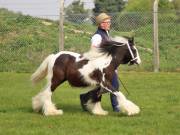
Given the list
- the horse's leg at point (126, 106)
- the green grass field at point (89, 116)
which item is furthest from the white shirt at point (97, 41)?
the green grass field at point (89, 116)

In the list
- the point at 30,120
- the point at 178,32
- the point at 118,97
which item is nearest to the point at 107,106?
the point at 118,97

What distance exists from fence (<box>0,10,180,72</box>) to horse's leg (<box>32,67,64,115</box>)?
27.0 feet

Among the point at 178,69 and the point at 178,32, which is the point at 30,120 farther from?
the point at 178,32

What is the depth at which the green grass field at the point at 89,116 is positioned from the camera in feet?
28.4

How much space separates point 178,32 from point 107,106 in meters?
11.0

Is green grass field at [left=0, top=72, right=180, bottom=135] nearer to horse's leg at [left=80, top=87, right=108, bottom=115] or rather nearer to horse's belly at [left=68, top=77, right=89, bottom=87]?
horse's leg at [left=80, top=87, right=108, bottom=115]

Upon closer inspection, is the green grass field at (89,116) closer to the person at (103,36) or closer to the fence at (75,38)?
the person at (103,36)

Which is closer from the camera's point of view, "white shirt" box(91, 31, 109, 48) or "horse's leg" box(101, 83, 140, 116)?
"horse's leg" box(101, 83, 140, 116)

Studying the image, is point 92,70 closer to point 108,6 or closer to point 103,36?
point 103,36

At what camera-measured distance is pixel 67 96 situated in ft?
42.4

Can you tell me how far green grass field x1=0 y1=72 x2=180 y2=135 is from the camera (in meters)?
8.65

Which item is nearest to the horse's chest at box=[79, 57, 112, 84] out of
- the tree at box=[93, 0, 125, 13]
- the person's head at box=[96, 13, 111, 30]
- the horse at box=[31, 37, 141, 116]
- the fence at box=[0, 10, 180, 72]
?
the horse at box=[31, 37, 141, 116]

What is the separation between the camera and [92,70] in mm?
10227

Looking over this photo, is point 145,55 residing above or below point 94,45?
below
